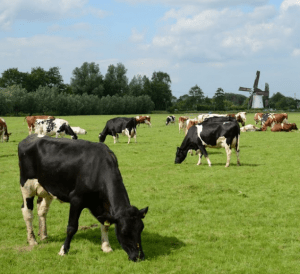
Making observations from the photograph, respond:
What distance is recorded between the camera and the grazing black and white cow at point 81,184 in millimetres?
5832

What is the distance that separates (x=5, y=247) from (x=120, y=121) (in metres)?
19.9

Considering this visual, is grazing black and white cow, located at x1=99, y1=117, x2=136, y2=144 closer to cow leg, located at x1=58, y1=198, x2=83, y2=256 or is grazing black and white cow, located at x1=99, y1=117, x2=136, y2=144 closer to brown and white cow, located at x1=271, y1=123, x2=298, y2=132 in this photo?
brown and white cow, located at x1=271, y1=123, x2=298, y2=132

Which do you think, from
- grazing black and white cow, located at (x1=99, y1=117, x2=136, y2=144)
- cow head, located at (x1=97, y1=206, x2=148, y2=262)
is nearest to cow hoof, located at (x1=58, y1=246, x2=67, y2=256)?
cow head, located at (x1=97, y1=206, x2=148, y2=262)

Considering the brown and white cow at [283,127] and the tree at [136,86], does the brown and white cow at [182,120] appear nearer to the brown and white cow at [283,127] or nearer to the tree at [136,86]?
the brown and white cow at [283,127]

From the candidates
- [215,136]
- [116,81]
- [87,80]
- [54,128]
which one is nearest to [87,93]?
[87,80]

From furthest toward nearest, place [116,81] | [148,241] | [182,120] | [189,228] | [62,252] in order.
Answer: [116,81] < [182,120] < [189,228] < [148,241] < [62,252]

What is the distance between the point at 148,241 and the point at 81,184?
2.12m

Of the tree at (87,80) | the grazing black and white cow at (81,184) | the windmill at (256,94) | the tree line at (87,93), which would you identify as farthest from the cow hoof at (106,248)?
the windmill at (256,94)

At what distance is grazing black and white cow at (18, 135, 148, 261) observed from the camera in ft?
19.1

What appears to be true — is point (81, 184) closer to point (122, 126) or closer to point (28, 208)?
point (28, 208)

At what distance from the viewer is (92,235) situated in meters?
7.78

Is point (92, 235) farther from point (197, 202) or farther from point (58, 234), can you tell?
point (197, 202)

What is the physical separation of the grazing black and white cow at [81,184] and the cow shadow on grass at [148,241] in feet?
1.70

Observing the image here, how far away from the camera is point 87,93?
116 m
